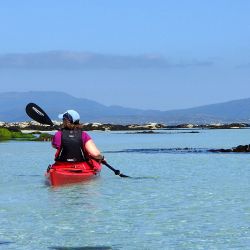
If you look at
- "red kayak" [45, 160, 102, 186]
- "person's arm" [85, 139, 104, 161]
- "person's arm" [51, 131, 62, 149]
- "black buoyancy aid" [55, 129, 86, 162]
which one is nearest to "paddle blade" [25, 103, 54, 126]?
"red kayak" [45, 160, 102, 186]

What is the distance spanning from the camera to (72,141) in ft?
89.7

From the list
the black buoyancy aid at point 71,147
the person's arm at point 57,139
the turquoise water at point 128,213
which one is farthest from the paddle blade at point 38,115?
the person's arm at point 57,139

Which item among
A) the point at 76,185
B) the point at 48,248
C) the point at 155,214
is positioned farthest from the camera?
the point at 76,185

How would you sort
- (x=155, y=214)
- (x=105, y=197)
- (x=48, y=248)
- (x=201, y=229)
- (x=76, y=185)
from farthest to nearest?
(x=76, y=185)
(x=105, y=197)
(x=155, y=214)
(x=201, y=229)
(x=48, y=248)

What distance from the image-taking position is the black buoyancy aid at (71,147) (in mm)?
27234

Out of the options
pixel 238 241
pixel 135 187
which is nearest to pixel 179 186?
pixel 135 187

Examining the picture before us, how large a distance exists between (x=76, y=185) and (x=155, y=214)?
311 inches

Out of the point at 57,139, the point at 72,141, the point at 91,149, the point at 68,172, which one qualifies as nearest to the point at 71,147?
the point at 72,141

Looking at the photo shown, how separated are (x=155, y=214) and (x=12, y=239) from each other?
5045mm

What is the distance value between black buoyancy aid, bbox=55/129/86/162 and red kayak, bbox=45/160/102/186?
301 mm

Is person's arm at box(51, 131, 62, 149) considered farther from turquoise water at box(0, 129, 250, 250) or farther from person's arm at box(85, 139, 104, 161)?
turquoise water at box(0, 129, 250, 250)

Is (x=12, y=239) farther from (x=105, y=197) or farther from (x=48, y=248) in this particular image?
(x=105, y=197)

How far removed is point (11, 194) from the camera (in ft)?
87.1

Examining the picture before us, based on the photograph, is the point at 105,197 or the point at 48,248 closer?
the point at 48,248
